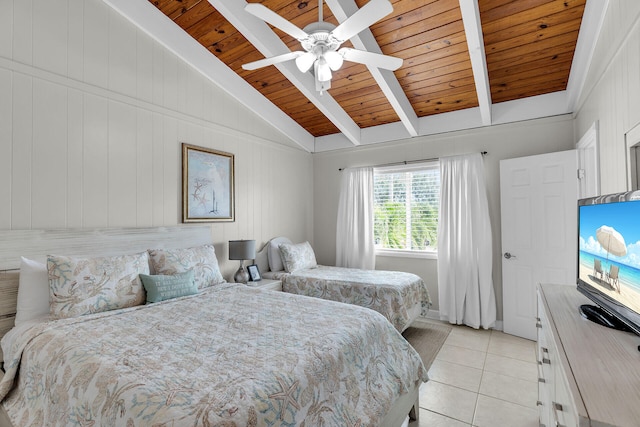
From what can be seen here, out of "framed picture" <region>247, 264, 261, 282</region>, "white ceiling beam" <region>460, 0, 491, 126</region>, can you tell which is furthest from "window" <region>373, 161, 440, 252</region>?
"framed picture" <region>247, 264, 261, 282</region>

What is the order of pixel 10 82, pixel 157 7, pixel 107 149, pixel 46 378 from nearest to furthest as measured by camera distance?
pixel 46 378 → pixel 10 82 → pixel 107 149 → pixel 157 7

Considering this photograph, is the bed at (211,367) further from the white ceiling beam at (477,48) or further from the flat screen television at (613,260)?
the white ceiling beam at (477,48)

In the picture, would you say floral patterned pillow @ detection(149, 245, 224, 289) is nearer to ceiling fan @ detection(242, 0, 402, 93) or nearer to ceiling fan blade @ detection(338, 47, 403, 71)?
ceiling fan @ detection(242, 0, 402, 93)

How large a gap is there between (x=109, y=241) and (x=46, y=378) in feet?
4.39

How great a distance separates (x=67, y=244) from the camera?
245cm

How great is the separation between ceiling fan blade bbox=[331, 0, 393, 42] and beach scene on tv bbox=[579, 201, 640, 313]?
146cm

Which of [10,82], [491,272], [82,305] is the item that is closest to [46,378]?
[82,305]

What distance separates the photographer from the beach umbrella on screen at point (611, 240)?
1.22m

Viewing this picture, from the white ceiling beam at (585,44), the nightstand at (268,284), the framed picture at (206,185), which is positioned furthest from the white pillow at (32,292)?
the white ceiling beam at (585,44)

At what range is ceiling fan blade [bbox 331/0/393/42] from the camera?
5.67 ft

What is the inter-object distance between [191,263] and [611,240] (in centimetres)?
287

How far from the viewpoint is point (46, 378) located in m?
1.55

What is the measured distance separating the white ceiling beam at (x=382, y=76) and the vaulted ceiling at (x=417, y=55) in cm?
1

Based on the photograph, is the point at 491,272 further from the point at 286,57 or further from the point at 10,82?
the point at 10,82
